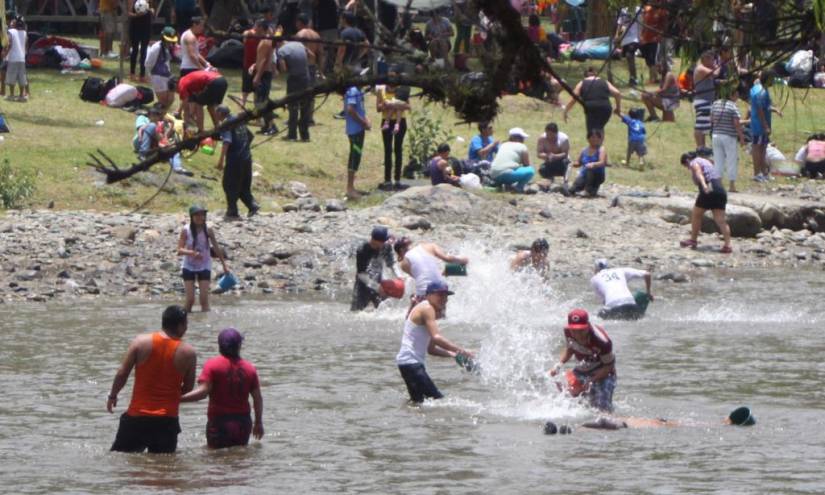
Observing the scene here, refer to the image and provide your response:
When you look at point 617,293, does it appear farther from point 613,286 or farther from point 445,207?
point 445,207

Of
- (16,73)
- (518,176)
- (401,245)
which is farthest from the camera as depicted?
(16,73)

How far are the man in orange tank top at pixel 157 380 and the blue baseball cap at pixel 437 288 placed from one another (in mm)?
3668

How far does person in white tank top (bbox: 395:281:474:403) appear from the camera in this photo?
14656 mm

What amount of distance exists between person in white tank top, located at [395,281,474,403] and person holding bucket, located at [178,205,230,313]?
5073 millimetres

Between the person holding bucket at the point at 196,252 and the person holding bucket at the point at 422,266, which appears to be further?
the person holding bucket at the point at 196,252

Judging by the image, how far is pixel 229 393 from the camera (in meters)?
12.3

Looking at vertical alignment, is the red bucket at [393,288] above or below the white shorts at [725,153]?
below

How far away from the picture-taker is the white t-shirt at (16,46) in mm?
27953

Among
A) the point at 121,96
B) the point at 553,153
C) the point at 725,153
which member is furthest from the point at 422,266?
the point at 121,96

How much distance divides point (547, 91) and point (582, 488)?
240 inches

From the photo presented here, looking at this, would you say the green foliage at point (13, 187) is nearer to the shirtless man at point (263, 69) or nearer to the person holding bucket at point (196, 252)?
the shirtless man at point (263, 69)

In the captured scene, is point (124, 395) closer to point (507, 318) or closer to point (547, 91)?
point (507, 318)

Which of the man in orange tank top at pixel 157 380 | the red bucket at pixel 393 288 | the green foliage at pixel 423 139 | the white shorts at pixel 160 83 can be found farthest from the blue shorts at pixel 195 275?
the white shorts at pixel 160 83

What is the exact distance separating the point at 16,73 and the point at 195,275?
35.3 feet
